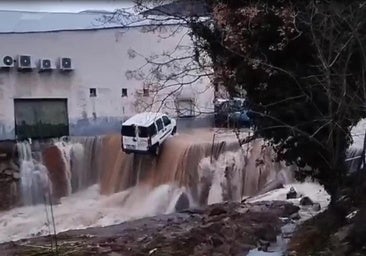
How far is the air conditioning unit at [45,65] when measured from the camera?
21.2 meters

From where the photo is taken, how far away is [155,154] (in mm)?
18234

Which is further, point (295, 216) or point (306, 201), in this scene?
point (306, 201)

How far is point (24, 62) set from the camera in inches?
822

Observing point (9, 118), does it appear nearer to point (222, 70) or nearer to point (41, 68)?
point (41, 68)

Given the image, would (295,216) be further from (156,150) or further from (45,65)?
(45,65)

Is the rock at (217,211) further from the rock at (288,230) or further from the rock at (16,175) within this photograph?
the rock at (16,175)

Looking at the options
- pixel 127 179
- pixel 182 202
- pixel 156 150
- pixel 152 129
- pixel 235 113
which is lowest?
pixel 182 202

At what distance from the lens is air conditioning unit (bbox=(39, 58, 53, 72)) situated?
21.2 m

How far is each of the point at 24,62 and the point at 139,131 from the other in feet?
18.0

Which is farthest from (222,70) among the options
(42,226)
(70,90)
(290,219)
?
(70,90)

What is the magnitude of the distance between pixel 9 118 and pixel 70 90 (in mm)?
2389

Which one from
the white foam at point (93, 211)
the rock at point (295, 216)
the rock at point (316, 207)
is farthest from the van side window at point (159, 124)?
the rock at point (295, 216)

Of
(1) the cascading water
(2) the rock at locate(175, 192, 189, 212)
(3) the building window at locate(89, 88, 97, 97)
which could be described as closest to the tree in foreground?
(2) the rock at locate(175, 192, 189, 212)

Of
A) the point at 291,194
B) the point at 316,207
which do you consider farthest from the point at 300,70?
the point at 291,194
